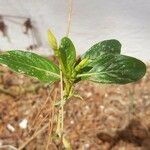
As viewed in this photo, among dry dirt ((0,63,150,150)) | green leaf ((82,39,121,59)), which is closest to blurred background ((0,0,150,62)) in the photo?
dry dirt ((0,63,150,150))

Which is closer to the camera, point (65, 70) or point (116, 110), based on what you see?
point (65, 70)

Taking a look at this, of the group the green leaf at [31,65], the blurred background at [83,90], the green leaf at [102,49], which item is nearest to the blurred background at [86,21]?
the blurred background at [83,90]

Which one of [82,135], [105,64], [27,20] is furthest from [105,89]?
[105,64]

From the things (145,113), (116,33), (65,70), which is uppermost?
(116,33)

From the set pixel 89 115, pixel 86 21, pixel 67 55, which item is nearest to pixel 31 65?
pixel 67 55

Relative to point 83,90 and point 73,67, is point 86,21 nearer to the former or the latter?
point 83,90

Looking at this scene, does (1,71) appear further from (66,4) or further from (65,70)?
(65,70)
